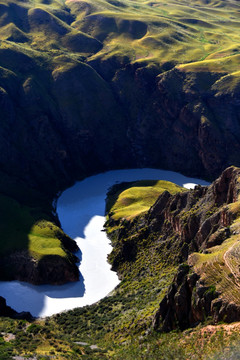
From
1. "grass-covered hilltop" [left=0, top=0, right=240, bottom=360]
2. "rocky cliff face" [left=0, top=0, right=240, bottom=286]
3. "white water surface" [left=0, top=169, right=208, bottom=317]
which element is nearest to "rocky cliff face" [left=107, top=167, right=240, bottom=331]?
"grass-covered hilltop" [left=0, top=0, right=240, bottom=360]

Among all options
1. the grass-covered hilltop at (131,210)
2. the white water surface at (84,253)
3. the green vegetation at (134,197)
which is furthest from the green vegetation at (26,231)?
the green vegetation at (134,197)

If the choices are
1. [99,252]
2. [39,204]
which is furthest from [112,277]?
[39,204]

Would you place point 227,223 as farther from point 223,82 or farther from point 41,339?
point 223,82

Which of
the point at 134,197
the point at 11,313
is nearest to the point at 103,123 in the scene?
the point at 134,197

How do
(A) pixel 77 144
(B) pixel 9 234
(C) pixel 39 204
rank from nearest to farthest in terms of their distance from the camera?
(B) pixel 9 234
(C) pixel 39 204
(A) pixel 77 144

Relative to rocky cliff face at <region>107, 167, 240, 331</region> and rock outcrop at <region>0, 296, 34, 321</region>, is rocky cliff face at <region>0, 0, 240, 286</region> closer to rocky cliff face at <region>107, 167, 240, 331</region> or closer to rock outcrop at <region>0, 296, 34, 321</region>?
rocky cliff face at <region>107, 167, 240, 331</region>

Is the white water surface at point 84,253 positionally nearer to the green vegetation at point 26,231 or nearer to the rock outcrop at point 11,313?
the rock outcrop at point 11,313
